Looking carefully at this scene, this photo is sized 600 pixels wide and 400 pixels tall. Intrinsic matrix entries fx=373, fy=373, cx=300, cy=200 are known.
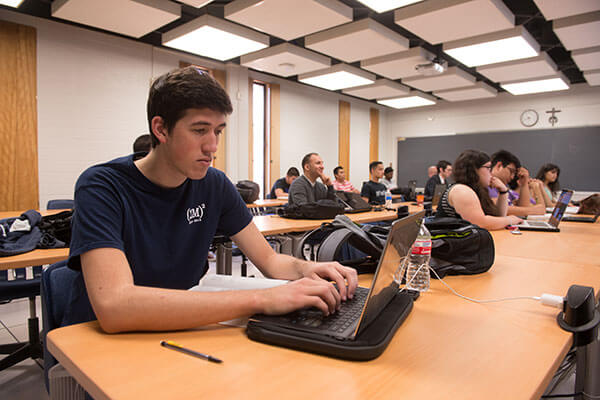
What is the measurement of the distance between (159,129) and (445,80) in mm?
6915

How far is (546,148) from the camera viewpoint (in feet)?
26.7

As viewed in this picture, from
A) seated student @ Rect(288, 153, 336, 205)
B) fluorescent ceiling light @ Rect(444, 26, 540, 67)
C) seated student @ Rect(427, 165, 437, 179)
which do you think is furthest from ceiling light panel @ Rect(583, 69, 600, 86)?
seated student @ Rect(288, 153, 336, 205)

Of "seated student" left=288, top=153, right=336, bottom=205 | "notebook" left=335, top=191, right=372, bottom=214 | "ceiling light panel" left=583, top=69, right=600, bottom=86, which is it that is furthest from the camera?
"ceiling light panel" left=583, top=69, right=600, bottom=86

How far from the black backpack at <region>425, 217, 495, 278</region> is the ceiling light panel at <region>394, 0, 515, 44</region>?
3.50m

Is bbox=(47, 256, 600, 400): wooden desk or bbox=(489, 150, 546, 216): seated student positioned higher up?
bbox=(489, 150, 546, 216): seated student

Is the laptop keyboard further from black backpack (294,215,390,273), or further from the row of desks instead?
black backpack (294,215,390,273)

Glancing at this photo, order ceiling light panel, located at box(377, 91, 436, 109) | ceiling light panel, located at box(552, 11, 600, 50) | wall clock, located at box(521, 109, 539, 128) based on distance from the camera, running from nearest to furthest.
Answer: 1. ceiling light panel, located at box(552, 11, 600, 50)
2. ceiling light panel, located at box(377, 91, 436, 109)
3. wall clock, located at box(521, 109, 539, 128)

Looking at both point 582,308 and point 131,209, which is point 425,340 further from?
point 131,209

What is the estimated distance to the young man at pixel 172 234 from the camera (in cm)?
79

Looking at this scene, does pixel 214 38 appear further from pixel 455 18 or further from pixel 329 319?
pixel 329 319

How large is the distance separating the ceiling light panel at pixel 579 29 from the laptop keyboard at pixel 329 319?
526 cm

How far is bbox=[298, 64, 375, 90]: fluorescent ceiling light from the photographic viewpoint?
6250mm

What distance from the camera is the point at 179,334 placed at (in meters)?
0.79

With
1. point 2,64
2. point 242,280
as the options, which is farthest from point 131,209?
point 2,64
